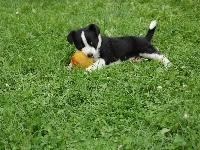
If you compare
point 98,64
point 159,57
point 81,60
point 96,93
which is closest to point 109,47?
point 98,64

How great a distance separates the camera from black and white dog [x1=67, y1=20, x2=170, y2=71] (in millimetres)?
6031

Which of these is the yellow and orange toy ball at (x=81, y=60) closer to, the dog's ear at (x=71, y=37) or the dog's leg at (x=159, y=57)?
the dog's ear at (x=71, y=37)

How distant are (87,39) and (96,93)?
54.6 inches

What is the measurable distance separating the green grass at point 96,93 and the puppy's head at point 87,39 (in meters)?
0.39

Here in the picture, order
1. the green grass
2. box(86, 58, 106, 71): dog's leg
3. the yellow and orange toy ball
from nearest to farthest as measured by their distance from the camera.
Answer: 1. the green grass
2. box(86, 58, 106, 71): dog's leg
3. the yellow and orange toy ball

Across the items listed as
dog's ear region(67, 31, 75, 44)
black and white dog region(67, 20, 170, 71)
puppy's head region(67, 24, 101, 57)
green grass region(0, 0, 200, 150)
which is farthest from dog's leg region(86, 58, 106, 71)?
dog's ear region(67, 31, 75, 44)

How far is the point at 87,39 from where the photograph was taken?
19.8 feet

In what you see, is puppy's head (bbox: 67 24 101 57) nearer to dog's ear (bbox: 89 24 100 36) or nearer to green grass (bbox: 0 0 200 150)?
dog's ear (bbox: 89 24 100 36)

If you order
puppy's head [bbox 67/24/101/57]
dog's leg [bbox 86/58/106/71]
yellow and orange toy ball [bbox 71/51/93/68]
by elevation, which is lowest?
dog's leg [bbox 86/58/106/71]

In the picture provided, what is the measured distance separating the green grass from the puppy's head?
1.29ft

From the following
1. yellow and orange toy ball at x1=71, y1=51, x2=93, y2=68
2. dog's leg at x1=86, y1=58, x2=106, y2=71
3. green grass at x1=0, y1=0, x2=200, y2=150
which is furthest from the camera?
yellow and orange toy ball at x1=71, y1=51, x2=93, y2=68

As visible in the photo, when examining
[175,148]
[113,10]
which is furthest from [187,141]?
[113,10]

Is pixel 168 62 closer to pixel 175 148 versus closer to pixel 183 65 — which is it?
pixel 183 65

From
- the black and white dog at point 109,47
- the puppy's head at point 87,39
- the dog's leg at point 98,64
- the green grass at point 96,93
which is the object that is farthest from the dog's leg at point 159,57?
the puppy's head at point 87,39
